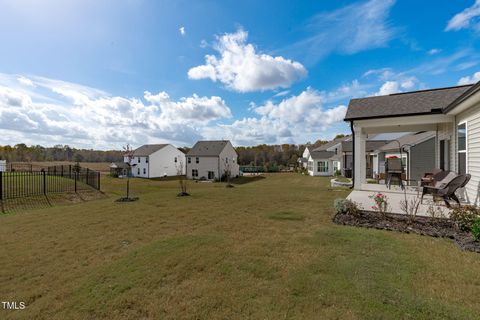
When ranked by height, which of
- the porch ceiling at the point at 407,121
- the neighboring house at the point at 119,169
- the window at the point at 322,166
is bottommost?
the neighboring house at the point at 119,169

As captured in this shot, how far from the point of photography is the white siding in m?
6.38

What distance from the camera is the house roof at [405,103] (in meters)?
9.45

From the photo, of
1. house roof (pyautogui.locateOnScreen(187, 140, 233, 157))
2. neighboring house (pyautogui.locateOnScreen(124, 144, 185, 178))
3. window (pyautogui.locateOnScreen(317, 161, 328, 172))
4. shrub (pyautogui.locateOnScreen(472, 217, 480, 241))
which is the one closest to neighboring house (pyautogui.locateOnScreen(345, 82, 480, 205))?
shrub (pyautogui.locateOnScreen(472, 217, 480, 241))

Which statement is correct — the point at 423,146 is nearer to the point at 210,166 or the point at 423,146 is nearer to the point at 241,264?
the point at 241,264

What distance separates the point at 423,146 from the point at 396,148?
3061mm

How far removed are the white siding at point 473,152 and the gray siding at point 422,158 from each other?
6.87m

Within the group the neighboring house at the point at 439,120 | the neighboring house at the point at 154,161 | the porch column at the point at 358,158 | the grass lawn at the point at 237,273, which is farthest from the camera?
the neighboring house at the point at 154,161

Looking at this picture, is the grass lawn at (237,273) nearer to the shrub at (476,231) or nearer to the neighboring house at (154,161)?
the shrub at (476,231)

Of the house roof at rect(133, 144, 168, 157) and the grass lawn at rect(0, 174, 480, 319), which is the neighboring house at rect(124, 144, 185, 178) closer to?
the house roof at rect(133, 144, 168, 157)

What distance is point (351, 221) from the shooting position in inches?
221

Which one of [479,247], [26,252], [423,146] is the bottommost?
[26,252]

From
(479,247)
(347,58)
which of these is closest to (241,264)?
(479,247)

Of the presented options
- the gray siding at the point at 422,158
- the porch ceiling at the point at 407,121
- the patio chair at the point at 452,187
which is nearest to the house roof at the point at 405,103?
the porch ceiling at the point at 407,121

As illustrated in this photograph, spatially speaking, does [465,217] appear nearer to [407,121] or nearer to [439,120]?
[439,120]
